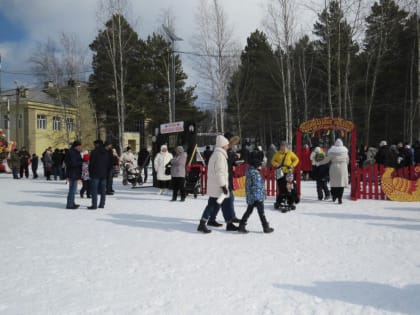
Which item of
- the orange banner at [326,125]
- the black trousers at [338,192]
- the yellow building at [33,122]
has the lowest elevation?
the black trousers at [338,192]

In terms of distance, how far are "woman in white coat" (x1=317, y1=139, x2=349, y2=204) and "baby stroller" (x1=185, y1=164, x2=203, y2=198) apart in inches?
155

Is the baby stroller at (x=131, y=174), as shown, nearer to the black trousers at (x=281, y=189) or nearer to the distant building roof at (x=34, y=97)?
the black trousers at (x=281, y=189)

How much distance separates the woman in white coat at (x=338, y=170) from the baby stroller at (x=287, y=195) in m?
1.47

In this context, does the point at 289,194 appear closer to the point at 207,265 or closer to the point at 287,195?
the point at 287,195

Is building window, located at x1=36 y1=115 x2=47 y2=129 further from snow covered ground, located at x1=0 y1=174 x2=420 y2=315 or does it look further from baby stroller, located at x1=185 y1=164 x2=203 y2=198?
snow covered ground, located at x1=0 y1=174 x2=420 y2=315

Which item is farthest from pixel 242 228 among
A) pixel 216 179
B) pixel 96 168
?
pixel 96 168

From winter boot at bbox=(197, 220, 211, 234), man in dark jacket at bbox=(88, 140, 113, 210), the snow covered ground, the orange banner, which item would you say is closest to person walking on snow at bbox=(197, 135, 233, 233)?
winter boot at bbox=(197, 220, 211, 234)

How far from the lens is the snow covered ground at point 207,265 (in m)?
3.87

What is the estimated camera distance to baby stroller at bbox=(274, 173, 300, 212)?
9.37 meters

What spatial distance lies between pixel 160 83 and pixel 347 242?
1343 inches


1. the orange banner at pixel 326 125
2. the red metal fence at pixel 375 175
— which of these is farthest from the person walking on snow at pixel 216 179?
the red metal fence at pixel 375 175

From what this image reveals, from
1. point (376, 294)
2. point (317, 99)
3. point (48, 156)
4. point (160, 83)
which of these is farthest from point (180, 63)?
point (376, 294)

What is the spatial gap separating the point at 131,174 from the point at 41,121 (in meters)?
36.5

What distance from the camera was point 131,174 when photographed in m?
15.4
